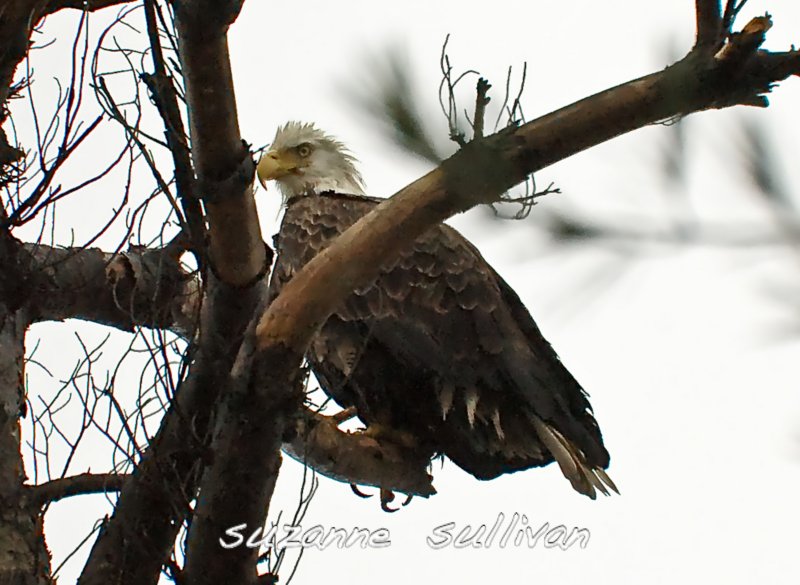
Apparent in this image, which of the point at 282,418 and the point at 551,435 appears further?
the point at 551,435

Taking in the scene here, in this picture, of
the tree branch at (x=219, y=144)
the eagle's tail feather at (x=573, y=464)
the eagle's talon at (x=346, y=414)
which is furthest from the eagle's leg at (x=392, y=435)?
the tree branch at (x=219, y=144)

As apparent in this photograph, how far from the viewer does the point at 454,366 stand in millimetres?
4367

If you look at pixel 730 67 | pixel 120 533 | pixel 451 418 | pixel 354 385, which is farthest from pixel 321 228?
pixel 730 67

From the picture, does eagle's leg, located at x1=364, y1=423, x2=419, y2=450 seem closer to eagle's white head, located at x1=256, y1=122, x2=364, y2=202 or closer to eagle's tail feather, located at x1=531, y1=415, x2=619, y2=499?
eagle's tail feather, located at x1=531, y1=415, x2=619, y2=499

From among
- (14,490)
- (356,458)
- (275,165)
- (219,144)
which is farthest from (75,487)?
(275,165)

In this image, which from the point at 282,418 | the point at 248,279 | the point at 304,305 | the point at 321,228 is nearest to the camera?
the point at 304,305

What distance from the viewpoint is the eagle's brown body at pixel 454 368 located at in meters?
4.31

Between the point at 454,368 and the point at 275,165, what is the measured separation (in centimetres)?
165

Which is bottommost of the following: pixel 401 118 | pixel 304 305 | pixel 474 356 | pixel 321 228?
pixel 401 118

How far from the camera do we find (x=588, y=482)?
162 inches

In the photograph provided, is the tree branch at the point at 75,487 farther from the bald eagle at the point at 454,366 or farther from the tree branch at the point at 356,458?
the bald eagle at the point at 454,366

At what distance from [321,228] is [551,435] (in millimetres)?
1284

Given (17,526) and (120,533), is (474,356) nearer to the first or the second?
(120,533)

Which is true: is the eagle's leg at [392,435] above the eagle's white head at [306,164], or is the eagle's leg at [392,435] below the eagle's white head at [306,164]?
below
